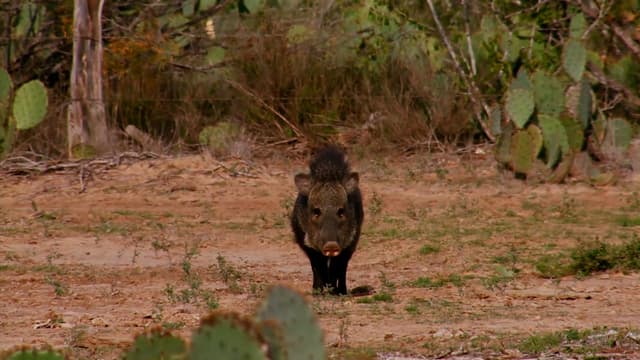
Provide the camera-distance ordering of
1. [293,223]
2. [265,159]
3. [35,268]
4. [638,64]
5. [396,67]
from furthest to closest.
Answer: [396,67]
[265,159]
[638,64]
[35,268]
[293,223]

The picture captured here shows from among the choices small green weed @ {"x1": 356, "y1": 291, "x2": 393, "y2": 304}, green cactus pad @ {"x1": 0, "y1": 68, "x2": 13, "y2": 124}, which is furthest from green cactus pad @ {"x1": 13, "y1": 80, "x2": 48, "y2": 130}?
small green weed @ {"x1": 356, "y1": 291, "x2": 393, "y2": 304}

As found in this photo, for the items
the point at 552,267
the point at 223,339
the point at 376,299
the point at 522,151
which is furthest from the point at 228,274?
the point at 223,339

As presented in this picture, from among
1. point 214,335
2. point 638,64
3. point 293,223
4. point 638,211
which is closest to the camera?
point 214,335

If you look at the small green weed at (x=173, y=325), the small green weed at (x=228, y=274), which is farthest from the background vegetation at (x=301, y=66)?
the small green weed at (x=173, y=325)

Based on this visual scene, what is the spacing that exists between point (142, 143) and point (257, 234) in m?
3.18

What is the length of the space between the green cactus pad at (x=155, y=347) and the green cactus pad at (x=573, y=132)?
895 centimetres

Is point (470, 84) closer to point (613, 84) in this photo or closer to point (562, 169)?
point (613, 84)

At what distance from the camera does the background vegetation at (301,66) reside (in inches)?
516

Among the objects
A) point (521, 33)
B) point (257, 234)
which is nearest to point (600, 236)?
point (257, 234)

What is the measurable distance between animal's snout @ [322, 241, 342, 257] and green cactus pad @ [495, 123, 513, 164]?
4.85 meters

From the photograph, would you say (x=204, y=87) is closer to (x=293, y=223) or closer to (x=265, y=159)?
(x=265, y=159)

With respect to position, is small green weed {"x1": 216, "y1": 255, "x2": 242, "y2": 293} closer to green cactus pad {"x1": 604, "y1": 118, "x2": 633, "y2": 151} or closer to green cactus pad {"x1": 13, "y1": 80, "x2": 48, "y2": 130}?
green cactus pad {"x1": 13, "y1": 80, "x2": 48, "y2": 130}

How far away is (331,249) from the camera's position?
7594 millimetres

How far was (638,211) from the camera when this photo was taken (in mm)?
10953
